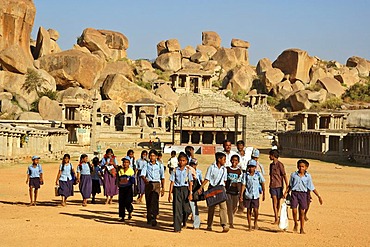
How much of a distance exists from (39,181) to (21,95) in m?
48.1

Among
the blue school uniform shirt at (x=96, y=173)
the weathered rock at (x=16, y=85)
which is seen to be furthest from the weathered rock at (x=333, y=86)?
the blue school uniform shirt at (x=96, y=173)

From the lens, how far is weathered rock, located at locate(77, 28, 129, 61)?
83.3m

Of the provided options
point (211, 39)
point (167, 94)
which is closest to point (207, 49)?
point (211, 39)

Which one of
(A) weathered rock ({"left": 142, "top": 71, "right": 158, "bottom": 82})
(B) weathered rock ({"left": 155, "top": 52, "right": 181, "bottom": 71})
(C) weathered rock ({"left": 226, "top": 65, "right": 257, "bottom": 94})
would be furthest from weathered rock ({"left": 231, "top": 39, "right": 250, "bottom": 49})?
(A) weathered rock ({"left": 142, "top": 71, "right": 158, "bottom": 82})

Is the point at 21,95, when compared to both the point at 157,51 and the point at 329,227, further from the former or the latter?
the point at 329,227

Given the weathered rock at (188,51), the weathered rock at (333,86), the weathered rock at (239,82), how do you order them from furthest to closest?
the weathered rock at (188,51)
the weathered rock at (239,82)
the weathered rock at (333,86)

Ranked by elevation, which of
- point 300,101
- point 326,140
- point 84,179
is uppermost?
point 300,101

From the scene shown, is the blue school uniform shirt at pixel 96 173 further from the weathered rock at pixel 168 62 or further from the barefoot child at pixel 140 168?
the weathered rock at pixel 168 62

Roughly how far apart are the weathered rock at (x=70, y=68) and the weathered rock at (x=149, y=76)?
16.7 meters

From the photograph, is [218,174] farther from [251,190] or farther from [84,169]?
[84,169]

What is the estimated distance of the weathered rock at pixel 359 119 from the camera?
5647cm

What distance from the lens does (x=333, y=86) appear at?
259ft

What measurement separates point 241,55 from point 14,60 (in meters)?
52.8

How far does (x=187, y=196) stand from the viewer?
34.3 ft
